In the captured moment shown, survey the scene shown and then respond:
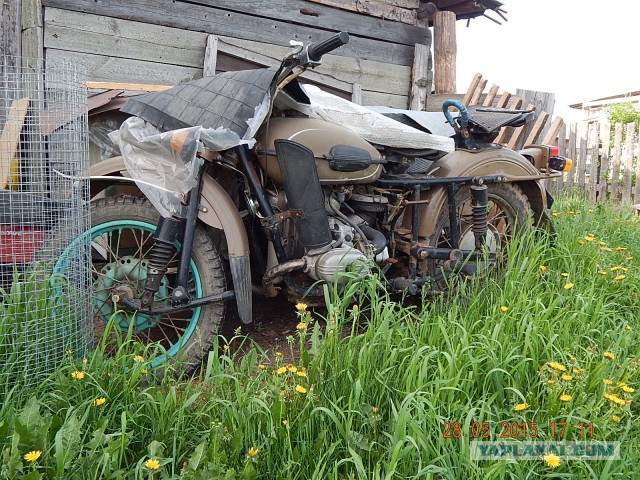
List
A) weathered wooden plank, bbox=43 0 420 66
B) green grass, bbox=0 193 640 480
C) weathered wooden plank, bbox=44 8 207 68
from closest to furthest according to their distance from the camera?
green grass, bbox=0 193 640 480 → weathered wooden plank, bbox=44 8 207 68 → weathered wooden plank, bbox=43 0 420 66

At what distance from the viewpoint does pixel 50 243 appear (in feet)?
9.04

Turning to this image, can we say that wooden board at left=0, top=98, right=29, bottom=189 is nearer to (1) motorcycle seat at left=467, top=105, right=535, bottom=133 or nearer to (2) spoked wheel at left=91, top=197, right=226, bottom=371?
(2) spoked wheel at left=91, top=197, right=226, bottom=371

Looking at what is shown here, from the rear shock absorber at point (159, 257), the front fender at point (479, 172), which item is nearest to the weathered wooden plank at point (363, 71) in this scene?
the front fender at point (479, 172)

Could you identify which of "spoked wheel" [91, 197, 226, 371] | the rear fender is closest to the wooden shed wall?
the rear fender

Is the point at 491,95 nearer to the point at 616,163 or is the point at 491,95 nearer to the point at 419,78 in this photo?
the point at 419,78

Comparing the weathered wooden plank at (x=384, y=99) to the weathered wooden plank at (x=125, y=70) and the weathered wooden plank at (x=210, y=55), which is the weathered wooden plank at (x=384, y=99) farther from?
the weathered wooden plank at (x=125, y=70)

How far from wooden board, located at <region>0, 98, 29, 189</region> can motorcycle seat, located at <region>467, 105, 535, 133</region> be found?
2604mm

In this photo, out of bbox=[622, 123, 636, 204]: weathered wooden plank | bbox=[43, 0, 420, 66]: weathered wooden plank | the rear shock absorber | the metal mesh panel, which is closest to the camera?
the metal mesh panel

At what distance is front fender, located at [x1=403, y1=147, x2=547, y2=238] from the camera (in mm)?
3600

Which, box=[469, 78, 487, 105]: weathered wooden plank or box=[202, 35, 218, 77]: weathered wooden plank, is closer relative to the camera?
box=[202, 35, 218, 77]: weathered wooden plank

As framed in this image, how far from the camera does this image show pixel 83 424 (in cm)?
212

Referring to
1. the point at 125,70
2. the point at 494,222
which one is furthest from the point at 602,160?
the point at 125,70

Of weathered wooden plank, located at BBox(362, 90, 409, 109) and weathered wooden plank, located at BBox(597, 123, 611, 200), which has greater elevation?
weathered wooden plank, located at BBox(362, 90, 409, 109)

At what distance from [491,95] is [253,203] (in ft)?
13.9
